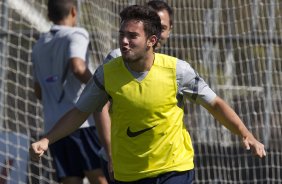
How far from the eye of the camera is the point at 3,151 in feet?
25.3

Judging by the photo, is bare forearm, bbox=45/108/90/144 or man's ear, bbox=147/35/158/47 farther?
bare forearm, bbox=45/108/90/144

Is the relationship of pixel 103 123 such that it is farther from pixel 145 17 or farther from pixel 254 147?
pixel 254 147

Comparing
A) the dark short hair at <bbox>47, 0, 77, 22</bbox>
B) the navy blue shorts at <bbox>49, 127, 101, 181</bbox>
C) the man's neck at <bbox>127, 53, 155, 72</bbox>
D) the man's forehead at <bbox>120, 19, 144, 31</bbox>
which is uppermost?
the dark short hair at <bbox>47, 0, 77, 22</bbox>

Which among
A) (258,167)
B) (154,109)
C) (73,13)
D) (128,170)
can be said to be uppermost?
(73,13)

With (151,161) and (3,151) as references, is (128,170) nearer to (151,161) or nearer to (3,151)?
(151,161)

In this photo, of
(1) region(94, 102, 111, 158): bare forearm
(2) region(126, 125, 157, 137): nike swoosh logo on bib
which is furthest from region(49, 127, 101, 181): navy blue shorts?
(2) region(126, 125, 157, 137): nike swoosh logo on bib

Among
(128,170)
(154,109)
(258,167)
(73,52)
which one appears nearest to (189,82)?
(154,109)

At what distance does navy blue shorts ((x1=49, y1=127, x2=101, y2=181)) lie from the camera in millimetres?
6426

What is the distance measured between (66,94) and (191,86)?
1734 millimetres

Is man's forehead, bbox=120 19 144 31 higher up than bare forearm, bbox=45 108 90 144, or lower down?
higher up

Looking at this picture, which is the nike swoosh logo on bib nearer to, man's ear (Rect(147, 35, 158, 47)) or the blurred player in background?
man's ear (Rect(147, 35, 158, 47))

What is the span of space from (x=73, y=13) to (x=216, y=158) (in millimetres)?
Answer: 2969

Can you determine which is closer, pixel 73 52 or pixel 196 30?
pixel 73 52

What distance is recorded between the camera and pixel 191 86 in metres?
4.89
